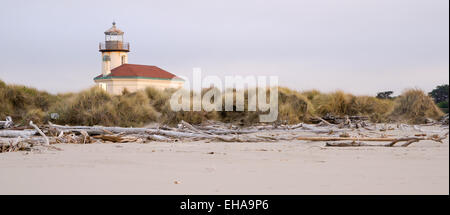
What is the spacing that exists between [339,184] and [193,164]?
1.66 meters

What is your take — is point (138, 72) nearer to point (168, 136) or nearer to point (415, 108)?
point (415, 108)

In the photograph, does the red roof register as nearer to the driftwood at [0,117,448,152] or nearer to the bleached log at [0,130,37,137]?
the driftwood at [0,117,448,152]

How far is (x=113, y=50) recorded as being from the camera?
1550 inches

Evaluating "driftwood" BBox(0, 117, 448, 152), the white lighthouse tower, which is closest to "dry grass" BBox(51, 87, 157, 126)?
"driftwood" BBox(0, 117, 448, 152)

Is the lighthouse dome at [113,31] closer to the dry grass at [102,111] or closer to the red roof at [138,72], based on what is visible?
the red roof at [138,72]

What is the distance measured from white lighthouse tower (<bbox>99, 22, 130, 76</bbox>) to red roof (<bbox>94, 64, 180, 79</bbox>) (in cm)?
127

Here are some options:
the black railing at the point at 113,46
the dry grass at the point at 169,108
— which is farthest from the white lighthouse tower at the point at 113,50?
the dry grass at the point at 169,108

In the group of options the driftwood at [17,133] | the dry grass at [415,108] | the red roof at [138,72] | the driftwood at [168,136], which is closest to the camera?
the driftwood at [168,136]

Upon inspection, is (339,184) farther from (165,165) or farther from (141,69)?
(141,69)

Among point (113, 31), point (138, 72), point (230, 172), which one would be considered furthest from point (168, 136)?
point (113, 31)

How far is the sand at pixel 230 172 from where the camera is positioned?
3.23 meters

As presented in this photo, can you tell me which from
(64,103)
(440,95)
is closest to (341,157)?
(64,103)

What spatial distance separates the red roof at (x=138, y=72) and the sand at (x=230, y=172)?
31.5 meters

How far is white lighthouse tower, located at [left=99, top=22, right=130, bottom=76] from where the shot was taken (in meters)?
39.4
